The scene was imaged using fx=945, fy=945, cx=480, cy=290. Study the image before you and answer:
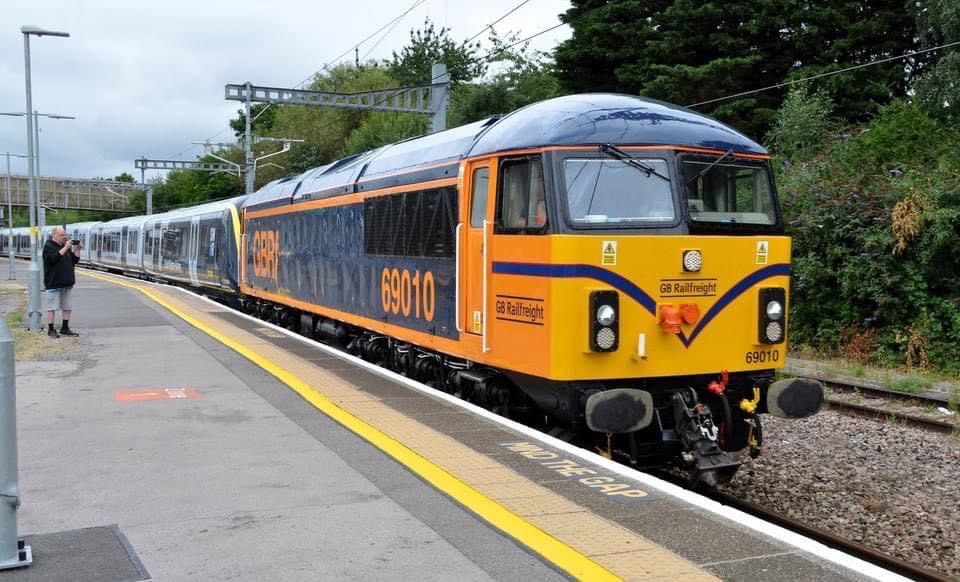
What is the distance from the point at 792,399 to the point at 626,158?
2536mm

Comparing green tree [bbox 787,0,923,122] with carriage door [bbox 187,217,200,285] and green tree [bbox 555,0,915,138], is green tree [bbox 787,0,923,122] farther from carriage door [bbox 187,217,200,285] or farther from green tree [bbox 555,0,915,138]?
carriage door [bbox 187,217,200,285]

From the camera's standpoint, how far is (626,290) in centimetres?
750

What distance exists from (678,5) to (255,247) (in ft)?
52.8

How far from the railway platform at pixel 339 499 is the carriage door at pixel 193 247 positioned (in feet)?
66.8

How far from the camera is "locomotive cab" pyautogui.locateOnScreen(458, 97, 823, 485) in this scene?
7402 mm

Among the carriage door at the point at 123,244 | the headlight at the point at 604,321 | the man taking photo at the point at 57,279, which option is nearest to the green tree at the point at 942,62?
the headlight at the point at 604,321

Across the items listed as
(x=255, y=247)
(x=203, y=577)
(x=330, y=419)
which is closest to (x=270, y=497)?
(x=203, y=577)

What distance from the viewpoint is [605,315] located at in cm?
738

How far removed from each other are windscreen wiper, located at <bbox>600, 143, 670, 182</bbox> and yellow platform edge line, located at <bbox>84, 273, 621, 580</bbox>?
2.91m

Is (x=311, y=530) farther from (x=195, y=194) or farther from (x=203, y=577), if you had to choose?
(x=195, y=194)

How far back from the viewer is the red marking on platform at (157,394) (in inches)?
384

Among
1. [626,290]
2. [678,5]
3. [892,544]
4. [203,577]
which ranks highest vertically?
[678,5]

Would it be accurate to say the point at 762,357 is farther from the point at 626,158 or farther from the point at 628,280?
the point at 626,158

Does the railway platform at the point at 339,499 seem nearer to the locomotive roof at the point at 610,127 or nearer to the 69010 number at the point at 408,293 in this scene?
the 69010 number at the point at 408,293
